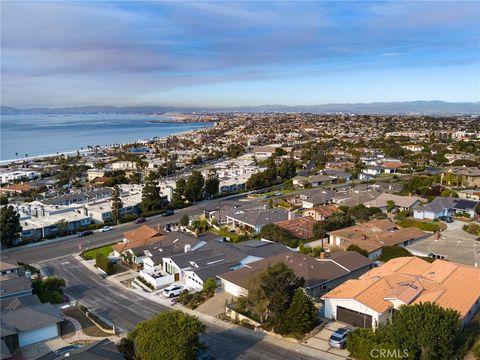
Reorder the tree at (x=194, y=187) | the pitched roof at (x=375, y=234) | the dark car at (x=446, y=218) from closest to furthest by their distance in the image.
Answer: the pitched roof at (x=375, y=234)
the dark car at (x=446, y=218)
the tree at (x=194, y=187)

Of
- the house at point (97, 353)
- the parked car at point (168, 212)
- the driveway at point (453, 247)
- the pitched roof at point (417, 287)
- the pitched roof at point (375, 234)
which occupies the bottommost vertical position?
the parked car at point (168, 212)

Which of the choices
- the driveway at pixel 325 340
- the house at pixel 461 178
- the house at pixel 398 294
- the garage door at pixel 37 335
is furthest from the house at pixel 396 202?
the garage door at pixel 37 335

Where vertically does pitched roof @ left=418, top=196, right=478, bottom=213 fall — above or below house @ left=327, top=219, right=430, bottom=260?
above

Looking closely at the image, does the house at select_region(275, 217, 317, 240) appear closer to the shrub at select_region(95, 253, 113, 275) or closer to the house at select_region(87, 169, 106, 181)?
the shrub at select_region(95, 253, 113, 275)

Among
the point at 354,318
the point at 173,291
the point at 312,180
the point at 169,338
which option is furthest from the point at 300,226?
the point at 312,180

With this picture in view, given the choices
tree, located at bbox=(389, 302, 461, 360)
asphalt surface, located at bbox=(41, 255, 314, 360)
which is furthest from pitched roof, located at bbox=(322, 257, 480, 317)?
asphalt surface, located at bbox=(41, 255, 314, 360)

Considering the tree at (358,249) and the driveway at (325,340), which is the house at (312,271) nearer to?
the tree at (358,249)

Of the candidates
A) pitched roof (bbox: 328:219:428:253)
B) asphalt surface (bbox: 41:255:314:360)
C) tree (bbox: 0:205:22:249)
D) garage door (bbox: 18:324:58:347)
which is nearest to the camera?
asphalt surface (bbox: 41:255:314:360)
